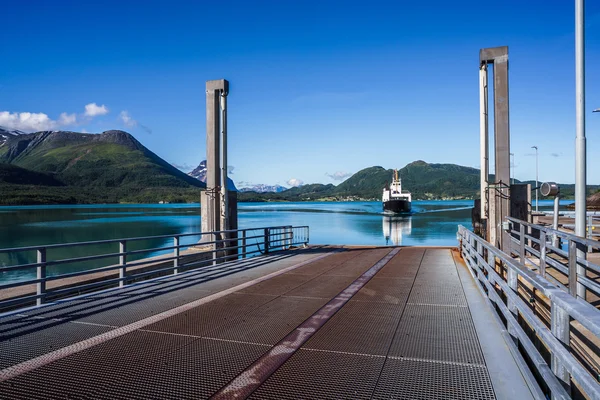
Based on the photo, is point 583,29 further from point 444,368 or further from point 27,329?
point 27,329

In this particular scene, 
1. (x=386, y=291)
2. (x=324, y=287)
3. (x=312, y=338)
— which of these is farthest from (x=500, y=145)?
(x=312, y=338)

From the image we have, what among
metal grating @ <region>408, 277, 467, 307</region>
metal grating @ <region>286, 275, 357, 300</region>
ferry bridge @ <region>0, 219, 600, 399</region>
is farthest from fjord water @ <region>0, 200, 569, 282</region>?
metal grating @ <region>408, 277, 467, 307</region>

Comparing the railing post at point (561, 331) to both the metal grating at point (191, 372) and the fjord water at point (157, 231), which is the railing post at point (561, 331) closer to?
the metal grating at point (191, 372)

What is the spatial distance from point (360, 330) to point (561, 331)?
295 centimetres

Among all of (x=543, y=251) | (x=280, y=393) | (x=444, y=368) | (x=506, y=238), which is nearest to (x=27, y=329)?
(x=280, y=393)

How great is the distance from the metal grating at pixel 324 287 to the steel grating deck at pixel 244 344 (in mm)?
42

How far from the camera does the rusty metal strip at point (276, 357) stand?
3959 mm

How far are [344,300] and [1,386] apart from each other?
16.6 ft

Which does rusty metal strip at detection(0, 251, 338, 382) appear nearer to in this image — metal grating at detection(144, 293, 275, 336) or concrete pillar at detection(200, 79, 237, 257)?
metal grating at detection(144, 293, 275, 336)

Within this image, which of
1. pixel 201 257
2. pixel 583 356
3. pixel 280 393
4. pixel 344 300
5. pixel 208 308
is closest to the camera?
pixel 280 393

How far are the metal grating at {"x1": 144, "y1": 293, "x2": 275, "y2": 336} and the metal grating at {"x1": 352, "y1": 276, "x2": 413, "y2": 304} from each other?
1.75m

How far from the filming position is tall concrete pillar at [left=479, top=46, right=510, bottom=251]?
12.9 meters

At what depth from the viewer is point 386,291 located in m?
8.59

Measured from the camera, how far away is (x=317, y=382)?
4137 millimetres
